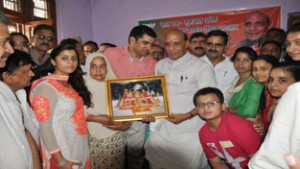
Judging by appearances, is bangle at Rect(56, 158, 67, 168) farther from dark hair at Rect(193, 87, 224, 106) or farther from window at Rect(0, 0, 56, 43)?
window at Rect(0, 0, 56, 43)

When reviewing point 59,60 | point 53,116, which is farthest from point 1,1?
point 53,116

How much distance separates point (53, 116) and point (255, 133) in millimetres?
1787

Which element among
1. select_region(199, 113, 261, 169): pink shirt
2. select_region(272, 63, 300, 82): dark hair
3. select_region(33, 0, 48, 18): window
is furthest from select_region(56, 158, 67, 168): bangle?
select_region(33, 0, 48, 18): window

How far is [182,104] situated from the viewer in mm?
3146

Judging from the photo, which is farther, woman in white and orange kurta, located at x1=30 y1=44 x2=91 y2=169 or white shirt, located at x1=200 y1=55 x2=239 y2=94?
white shirt, located at x1=200 y1=55 x2=239 y2=94

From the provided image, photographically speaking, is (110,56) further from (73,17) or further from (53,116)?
(73,17)

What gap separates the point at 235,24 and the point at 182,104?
4449 millimetres

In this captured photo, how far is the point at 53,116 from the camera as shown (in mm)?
2363

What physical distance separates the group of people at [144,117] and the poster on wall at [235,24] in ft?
10.1

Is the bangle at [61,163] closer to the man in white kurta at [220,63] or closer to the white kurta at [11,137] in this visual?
the white kurta at [11,137]

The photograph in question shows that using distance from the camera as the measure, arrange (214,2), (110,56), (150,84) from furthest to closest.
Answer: (214,2) → (110,56) → (150,84)

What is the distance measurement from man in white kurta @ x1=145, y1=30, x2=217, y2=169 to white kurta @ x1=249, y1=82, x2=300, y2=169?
1.88 meters

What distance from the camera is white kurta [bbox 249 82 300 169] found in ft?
3.66

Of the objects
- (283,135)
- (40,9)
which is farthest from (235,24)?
(283,135)
